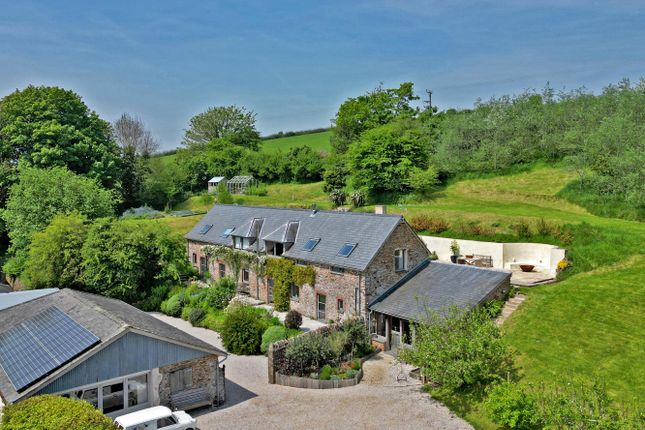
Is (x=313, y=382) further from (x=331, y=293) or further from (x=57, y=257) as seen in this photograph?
(x=57, y=257)

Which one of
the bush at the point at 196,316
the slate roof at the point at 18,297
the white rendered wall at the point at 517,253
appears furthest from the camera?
the bush at the point at 196,316

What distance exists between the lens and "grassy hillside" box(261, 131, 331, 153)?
99650mm

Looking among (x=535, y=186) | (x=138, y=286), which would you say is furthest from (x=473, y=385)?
(x=535, y=186)

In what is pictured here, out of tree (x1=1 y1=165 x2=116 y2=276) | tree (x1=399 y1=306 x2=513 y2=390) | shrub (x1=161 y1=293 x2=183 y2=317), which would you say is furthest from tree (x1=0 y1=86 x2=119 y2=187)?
tree (x1=399 y1=306 x2=513 y2=390)

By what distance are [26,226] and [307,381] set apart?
28.3 metres

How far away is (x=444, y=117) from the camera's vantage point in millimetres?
77438

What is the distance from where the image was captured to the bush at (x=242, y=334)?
82.9 feet

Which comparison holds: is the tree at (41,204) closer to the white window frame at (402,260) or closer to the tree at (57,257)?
the tree at (57,257)

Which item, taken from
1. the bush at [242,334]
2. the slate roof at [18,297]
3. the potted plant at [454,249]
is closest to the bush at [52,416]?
the slate roof at [18,297]

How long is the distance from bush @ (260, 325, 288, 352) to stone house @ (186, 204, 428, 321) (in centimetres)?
419

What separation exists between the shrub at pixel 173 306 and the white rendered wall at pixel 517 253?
768 inches

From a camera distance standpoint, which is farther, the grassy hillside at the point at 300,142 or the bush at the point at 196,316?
the grassy hillside at the point at 300,142

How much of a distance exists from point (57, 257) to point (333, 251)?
1821cm

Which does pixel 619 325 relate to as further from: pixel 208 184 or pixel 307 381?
pixel 208 184
